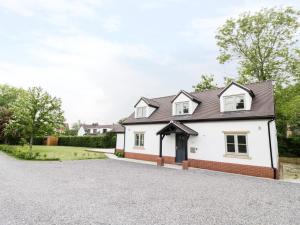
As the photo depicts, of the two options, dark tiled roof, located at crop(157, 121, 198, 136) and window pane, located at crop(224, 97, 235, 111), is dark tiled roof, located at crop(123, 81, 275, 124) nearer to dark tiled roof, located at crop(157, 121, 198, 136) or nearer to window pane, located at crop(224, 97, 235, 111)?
window pane, located at crop(224, 97, 235, 111)

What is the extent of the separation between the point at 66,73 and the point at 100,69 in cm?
479

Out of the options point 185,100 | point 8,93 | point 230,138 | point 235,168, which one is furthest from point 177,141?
point 8,93

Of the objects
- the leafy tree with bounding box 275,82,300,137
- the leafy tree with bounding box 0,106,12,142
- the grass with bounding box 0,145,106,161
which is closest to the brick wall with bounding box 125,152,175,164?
the grass with bounding box 0,145,106,161

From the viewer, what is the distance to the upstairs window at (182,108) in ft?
58.7

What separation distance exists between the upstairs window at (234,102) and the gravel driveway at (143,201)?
21.3 feet

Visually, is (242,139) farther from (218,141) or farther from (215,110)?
(215,110)

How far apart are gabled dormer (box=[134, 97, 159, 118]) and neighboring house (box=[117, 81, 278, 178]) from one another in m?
0.17

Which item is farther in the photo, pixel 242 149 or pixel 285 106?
pixel 285 106

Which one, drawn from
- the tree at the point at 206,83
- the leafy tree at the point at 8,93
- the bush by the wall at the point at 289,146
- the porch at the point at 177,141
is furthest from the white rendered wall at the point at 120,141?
the leafy tree at the point at 8,93

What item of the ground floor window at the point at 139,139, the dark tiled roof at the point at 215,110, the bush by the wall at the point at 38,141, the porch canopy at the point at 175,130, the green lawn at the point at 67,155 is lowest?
the green lawn at the point at 67,155

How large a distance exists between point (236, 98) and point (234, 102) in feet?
1.29

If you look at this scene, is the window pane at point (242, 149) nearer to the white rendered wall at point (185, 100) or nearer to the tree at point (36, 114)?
the white rendered wall at point (185, 100)

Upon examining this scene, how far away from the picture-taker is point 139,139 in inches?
794

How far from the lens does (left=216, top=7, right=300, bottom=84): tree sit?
23250 millimetres
